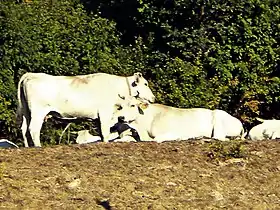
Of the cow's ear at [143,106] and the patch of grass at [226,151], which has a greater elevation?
the patch of grass at [226,151]

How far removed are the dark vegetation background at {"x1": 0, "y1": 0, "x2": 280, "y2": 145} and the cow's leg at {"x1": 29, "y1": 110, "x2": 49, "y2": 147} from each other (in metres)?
8.25

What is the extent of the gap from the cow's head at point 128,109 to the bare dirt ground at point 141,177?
1.67 meters

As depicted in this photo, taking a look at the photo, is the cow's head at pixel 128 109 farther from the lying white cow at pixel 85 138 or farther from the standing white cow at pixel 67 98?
the lying white cow at pixel 85 138

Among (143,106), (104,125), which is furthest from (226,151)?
(104,125)

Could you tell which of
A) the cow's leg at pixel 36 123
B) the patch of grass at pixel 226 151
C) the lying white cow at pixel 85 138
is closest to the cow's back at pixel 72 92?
the cow's leg at pixel 36 123

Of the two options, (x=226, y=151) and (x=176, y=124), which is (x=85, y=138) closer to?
(x=176, y=124)

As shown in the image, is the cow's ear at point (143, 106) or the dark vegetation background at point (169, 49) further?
the dark vegetation background at point (169, 49)

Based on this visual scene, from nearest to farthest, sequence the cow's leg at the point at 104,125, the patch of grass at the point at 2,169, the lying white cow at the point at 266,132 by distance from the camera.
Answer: the patch of grass at the point at 2,169 < the cow's leg at the point at 104,125 < the lying white cow at the point at 266,132

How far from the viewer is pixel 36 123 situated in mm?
14797

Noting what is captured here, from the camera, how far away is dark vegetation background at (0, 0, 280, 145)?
24047 mm

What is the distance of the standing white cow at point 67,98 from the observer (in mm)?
14797

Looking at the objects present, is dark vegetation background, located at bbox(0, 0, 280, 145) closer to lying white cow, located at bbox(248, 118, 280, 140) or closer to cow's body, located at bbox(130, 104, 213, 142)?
lying white cow, located at bbox(248, 118, 280, 140)

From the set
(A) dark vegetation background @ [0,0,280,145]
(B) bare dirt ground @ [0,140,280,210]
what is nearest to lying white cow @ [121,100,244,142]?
(B) bare dirt ground @ [0,140,280,210]

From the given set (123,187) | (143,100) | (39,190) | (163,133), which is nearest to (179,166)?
(123,187)
